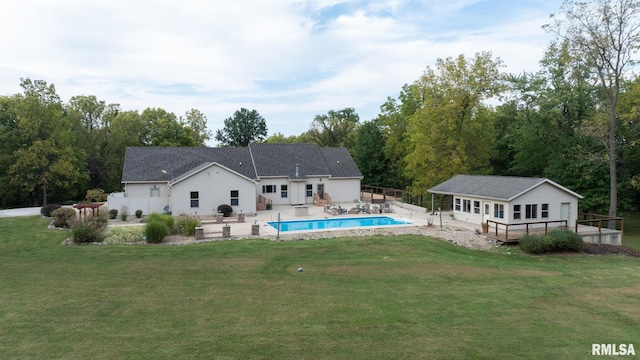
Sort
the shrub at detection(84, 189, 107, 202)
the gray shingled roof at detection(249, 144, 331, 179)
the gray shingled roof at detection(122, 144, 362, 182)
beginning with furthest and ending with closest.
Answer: the gray shingled roof at detection(249, 144, 331, 179) < the shrub at detection(84, 189, 107, 202) < the gray shingled roof at detection(122, 144, 362, 182)

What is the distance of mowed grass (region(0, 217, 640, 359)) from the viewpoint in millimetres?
7266

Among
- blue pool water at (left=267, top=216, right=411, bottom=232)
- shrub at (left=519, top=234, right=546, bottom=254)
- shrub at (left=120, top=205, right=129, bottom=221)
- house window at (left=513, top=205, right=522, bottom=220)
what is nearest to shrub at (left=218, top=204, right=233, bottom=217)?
blue pool water at (left=267, top=216, right=411, bottom=232)

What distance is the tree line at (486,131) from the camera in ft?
91.0

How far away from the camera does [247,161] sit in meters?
37.0

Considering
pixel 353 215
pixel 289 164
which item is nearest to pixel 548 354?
pixel 353 215

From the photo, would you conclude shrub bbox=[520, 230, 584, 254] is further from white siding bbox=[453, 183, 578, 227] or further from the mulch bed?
white siding bbox=[453, 183, 578, 227]

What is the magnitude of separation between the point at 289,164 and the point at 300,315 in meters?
28.9

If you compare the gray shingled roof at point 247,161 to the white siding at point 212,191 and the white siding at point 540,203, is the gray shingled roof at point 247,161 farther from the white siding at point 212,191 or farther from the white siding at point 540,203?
the white siding at point 540,203

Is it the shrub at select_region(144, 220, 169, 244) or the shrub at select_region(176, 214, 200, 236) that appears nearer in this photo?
the shrub at select_region(144, 220, 169, 244)

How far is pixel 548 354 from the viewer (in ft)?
23.1

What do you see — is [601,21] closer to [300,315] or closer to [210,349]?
[300,315]

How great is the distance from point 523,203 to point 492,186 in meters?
2.51

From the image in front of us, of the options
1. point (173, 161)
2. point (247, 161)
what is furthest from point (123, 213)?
point (247, 161)

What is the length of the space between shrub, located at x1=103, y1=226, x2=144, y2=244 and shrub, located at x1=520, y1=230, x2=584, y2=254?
18.6 metres
